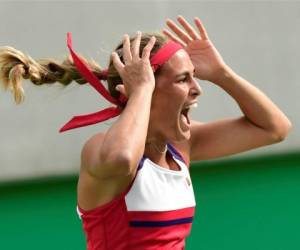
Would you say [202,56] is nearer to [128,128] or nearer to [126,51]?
[126,51]

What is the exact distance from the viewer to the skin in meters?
1.71

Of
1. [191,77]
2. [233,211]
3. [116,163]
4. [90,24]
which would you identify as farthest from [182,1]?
[116,163]

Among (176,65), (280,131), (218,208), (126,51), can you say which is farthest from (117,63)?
(218,208)

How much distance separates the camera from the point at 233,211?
11.4ft

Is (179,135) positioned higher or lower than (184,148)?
higher

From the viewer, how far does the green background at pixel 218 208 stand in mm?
3268

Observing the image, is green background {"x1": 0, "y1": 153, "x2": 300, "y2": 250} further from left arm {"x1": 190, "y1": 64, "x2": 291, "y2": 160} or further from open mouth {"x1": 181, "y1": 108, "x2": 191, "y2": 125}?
open mouth {"x1": 181, "y1": 108, "x2": 191, "y2": 125}

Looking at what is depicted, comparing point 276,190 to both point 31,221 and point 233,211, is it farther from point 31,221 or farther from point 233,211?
point 31,221

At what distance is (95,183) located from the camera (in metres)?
1.77

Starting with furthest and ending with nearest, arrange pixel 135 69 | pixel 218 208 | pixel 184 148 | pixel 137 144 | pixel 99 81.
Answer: pixel 218 208 < pixel 184 148 < pixel 99 81 < pixel 135 69 < pixel 137 144

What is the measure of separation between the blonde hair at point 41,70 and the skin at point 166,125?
0.09 metres

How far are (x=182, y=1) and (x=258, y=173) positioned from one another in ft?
2.59

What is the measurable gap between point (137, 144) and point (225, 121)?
1.61ft

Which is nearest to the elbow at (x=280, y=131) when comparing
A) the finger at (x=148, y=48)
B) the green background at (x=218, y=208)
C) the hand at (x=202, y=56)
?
the hand at (x=202, y=56)
